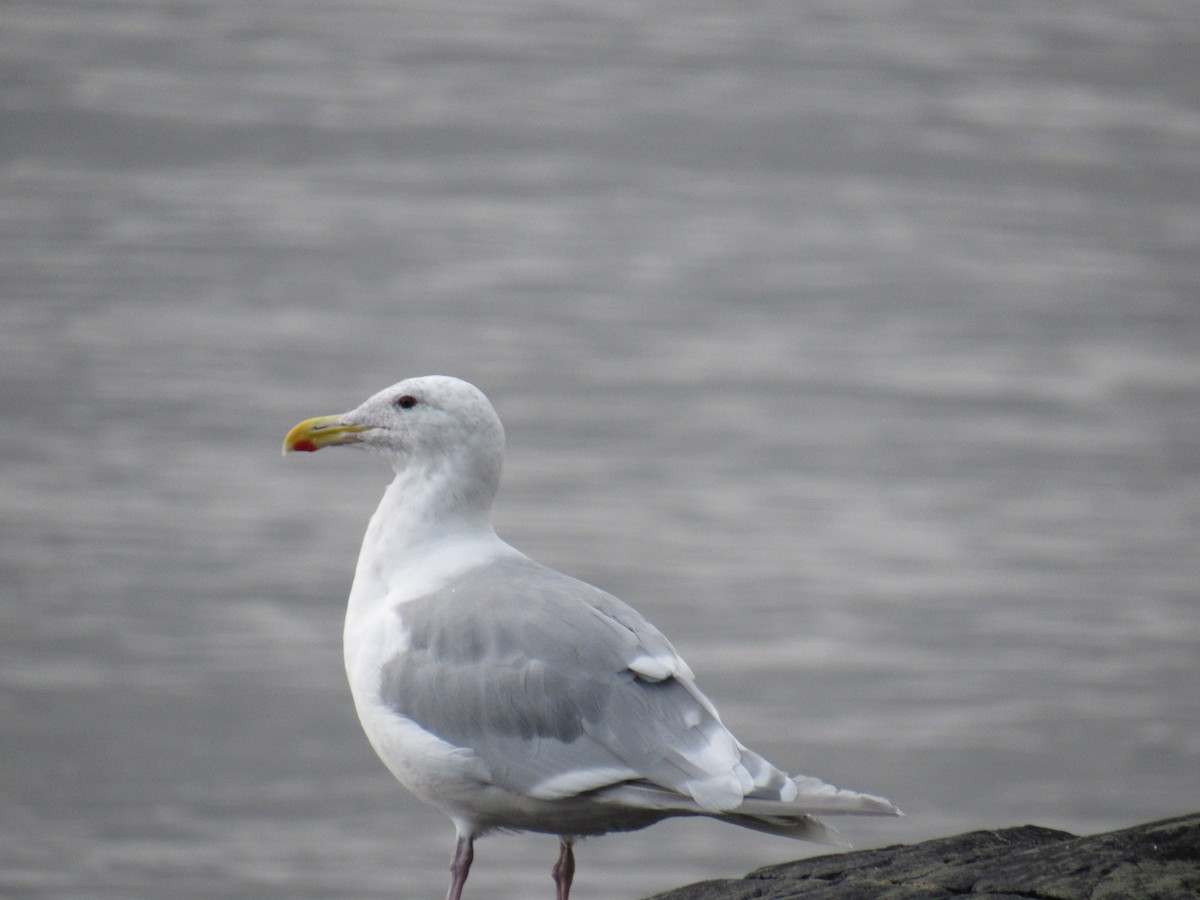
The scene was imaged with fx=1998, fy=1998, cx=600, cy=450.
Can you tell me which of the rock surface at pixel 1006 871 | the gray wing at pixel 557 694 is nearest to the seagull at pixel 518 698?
the gray wing at pixel 557 694

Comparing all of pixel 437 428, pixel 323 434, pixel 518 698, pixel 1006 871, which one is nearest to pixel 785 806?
pixel 1006 871

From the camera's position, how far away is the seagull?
5.30 meters

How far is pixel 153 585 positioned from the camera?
1404 centimetres

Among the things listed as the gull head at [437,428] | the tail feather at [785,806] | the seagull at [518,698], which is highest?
the gull head at [437,428]

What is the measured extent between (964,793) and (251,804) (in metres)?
4.21

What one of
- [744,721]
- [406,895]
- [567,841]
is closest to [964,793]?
[744,721]

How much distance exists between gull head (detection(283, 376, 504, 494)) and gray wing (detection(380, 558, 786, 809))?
1.59 feet

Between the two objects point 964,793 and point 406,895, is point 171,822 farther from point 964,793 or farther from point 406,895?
point 964,793

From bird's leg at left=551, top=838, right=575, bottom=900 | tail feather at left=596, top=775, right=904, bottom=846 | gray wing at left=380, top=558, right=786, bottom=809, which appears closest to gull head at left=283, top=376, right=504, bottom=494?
gray wing at left=380, top=558, right=786, bottom=809

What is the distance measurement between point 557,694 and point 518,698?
12 cm

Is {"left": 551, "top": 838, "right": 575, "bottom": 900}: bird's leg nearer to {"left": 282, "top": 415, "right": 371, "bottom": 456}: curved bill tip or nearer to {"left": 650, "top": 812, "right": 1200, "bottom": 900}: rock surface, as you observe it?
{"left": 650, "top": 812, "right": 1200, "bottom": 900}: rock surface

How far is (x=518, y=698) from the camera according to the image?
5.58 metres

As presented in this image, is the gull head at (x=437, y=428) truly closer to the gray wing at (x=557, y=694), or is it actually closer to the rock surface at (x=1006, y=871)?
the gray wing at (x=557, y=694)

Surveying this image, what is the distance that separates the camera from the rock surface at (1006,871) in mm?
4871
